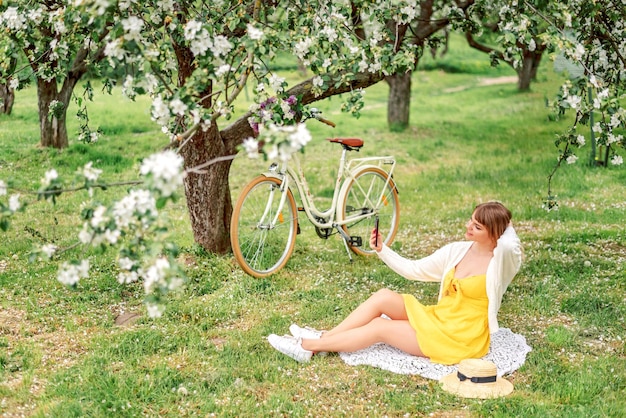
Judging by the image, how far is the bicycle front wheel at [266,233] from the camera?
688 centimetres

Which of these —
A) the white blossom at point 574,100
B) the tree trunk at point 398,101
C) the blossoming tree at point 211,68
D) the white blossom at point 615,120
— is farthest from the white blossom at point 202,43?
the tree trunk at point 398,101

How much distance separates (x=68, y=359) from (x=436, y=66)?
3165cm

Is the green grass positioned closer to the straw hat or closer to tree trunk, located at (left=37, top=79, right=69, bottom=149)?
the straw hat

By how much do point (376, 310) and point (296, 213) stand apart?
207 centimetres

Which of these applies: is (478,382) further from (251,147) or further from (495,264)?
(251,147)

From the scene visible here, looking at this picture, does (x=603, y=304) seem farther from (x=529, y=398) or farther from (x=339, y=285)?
(x=339, y=285)

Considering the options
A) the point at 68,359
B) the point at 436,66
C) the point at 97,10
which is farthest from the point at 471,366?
the point at 436,66

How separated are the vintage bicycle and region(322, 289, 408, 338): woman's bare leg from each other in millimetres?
1292

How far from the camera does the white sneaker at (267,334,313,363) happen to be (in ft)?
18.4

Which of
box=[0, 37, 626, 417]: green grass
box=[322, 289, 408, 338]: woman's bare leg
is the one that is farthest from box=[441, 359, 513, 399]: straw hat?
box=[322, 289, 408, 338]: woman's bare leg

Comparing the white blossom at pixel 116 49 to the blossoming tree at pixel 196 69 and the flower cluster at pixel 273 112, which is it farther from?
the flower cluster at pixel 273 112

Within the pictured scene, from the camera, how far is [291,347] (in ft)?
18.5

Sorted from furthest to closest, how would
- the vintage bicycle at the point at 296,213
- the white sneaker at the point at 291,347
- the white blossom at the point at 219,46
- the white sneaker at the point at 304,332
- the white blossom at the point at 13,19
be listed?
the vintage bicycle at the point at 296,213 → the white sneaker at the point at 304,332 → the white blossom at the point at 13,19 → the white sneaker at the point at 291,347 → the white blossom at the point at 219,46

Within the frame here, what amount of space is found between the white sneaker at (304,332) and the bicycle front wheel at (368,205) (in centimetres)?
207
